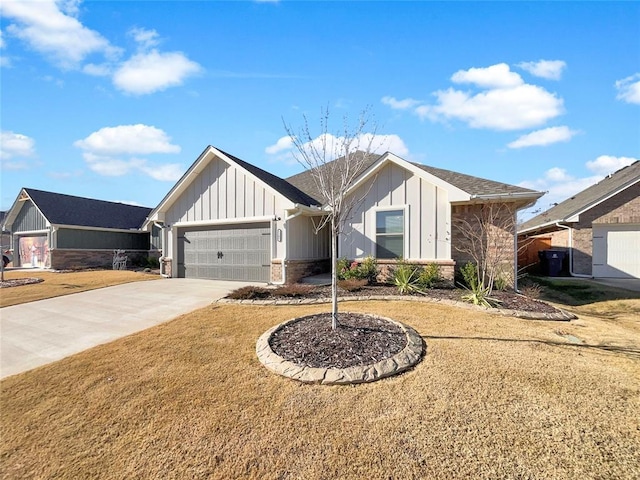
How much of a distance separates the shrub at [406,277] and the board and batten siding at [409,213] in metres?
0.45

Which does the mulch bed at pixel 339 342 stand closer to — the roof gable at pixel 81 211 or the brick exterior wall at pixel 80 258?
the brick exterior wall at pixel 80 258

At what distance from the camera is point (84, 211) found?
70.4ft

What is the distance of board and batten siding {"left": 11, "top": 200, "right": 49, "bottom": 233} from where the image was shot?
19.7 metres

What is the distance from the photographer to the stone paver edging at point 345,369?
144 inches

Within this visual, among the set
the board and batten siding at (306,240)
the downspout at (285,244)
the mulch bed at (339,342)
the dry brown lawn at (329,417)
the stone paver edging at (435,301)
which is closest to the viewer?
the dry brown lawn at (329,417)

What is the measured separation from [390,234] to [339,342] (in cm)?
622

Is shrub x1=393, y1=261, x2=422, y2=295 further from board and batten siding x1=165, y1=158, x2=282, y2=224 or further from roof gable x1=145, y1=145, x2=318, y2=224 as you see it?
board and batten siding x1=165, y1=158, x2=282, y2=224

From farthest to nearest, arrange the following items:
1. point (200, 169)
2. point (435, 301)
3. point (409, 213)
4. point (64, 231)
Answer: point (64, 231)
point (200, 169)
point (409, 213)
point (435, 301)

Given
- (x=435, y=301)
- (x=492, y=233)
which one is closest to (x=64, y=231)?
(x=435, y=301)

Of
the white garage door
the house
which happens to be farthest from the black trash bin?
the house

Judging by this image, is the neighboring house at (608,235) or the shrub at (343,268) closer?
the shrub at (343,268)

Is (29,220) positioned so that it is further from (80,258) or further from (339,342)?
(339,342)

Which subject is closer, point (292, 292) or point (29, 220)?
point (292, 292)

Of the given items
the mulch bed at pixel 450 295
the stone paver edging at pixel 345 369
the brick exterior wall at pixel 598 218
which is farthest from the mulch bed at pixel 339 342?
the brick exterior wall at pixel 598 218
